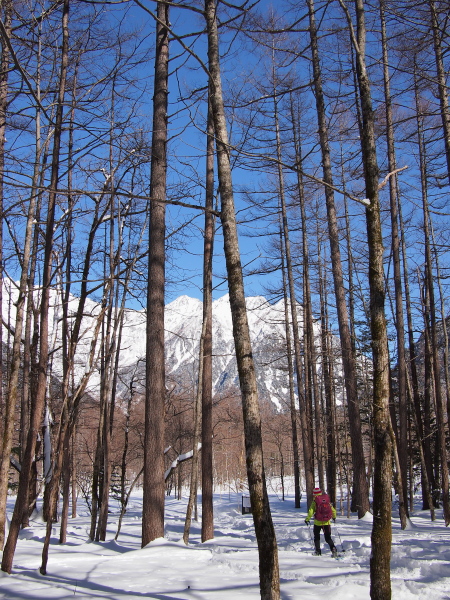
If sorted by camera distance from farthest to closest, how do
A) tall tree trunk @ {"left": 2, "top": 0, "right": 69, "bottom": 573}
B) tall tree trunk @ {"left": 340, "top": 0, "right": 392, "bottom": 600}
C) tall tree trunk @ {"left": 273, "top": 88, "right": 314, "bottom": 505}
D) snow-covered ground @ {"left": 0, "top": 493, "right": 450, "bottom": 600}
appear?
tall tree trunk @ {"left": 273, "top": 88, "right": 314, "bottom": 505}, tall tree trunk @ {"left": 2, "top": 0, "right": 69, "bottom": 573}, snow-covered ground @ {"left": 0, "top": 493, "right": 450, "bottom": 600}, tall tree trunk @ {"left": 340, "top": 0, "right": 392, "bottom": 600}

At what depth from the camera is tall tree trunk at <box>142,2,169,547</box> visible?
741 centimetres

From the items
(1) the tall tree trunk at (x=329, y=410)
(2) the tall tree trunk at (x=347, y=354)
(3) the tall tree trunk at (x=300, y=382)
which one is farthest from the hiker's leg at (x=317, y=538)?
(1) the tall tree trunk at (x=329, y=410)

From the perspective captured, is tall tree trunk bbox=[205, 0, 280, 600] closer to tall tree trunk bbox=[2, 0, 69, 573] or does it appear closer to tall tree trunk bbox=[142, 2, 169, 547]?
tall tree trunk bbox=[2, 0, 69, 573]

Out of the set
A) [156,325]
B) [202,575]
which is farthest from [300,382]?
[202,575]

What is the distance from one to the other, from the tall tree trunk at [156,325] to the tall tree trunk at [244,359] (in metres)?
2.22

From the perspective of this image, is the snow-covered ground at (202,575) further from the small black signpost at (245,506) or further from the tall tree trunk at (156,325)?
the small black signpost at (245,506)

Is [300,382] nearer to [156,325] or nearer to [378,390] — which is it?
[156,325]

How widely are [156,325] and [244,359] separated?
13.2 ft

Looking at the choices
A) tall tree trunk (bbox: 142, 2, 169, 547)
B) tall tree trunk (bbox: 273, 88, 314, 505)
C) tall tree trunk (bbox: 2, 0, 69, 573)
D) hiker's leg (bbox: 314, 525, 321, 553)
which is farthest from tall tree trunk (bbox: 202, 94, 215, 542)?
tall tree trunk (bbox: 273, 88, 314, 505)

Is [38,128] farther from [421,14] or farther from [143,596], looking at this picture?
[143,596]

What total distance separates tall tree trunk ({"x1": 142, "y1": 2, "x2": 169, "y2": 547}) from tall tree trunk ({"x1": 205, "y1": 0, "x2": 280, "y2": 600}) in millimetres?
2223

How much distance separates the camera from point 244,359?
433cm

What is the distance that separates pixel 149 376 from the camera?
312 inches

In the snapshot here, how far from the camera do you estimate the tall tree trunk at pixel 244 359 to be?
369cm
